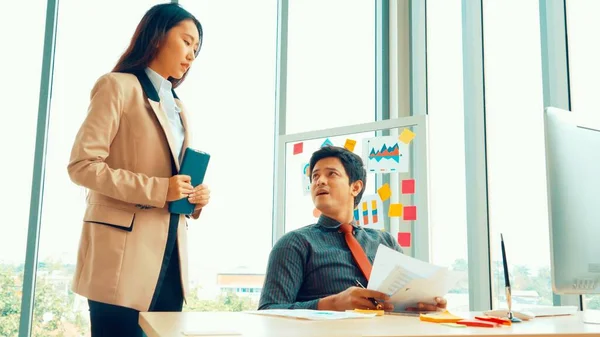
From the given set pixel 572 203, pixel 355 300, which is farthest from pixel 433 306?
pixel 572 203

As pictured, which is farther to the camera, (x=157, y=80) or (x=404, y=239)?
(x=404, y=239)

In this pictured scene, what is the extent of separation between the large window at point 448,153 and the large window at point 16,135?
1.93 meters

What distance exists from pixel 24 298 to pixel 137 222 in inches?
60.7

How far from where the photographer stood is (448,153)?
118 inches

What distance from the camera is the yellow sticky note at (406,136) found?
2.85 meters

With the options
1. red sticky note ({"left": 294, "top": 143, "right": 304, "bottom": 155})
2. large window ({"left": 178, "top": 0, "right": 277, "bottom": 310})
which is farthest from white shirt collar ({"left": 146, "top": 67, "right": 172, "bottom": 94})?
red sticky note ({"left": 294, "top": 143, "right": 304, "bottom": 155})

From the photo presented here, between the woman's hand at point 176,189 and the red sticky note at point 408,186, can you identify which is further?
the red sticky note at point 408,186

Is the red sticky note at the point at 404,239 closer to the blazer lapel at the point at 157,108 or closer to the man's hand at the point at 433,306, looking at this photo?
the man's hand at the point at 433,306

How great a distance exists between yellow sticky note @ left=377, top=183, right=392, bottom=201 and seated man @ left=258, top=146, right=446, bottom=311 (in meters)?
0.75

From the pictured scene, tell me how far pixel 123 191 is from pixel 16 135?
1640 millimetres

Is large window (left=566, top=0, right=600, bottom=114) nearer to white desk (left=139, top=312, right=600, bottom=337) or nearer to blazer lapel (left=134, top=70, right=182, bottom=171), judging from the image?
white desk (left=139, top=312, right=600, bottom=337)

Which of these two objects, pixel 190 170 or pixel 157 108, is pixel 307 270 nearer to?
pixel 190 170

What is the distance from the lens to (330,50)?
355 centimetres

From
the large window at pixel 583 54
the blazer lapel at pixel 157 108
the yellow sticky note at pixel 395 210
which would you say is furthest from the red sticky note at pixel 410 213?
the blazer lapel at pixel 157 108
